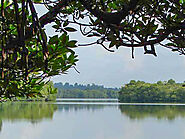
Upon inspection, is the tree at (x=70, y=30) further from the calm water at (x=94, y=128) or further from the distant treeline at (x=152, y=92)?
the distant treeline at (x=152, y=92)

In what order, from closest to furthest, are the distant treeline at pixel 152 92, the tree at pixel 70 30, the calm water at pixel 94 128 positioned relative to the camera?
the tree at pixel 70 30 < the calm water at pixel 94 128 < the distant treeline at pixel 152 92

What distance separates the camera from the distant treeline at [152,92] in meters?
85.8

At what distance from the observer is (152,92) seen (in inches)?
3460

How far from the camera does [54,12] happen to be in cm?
171

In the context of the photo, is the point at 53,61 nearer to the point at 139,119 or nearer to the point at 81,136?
the point at 81,136

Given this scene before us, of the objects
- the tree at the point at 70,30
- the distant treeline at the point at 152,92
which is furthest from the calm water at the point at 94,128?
the tree at the point at 70,30

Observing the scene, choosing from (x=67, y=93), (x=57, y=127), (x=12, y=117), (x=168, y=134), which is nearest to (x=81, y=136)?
(x=57, y=127)

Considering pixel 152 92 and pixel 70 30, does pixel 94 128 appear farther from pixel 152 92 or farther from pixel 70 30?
pixel 152 92

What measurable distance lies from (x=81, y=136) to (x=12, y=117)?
15.2m

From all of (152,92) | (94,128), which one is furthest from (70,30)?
(152,92)

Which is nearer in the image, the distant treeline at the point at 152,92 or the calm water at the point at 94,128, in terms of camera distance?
the calm water at the point at 94,128

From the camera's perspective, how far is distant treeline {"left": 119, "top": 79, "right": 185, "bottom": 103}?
8575cm

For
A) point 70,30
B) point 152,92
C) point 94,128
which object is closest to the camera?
point 70,30

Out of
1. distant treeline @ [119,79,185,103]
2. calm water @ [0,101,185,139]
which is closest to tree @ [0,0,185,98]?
calm water @ [0,101,185,139]
